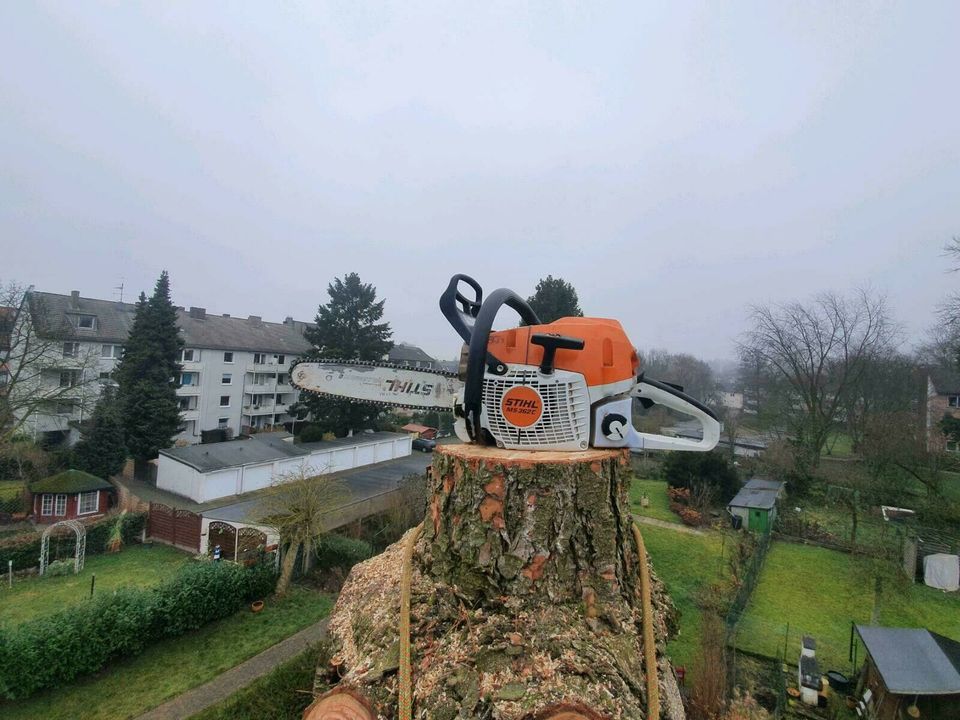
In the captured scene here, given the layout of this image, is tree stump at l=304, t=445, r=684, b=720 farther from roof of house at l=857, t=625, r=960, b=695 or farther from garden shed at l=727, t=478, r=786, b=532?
garden shed at l=727, t=478, r=786, b=532

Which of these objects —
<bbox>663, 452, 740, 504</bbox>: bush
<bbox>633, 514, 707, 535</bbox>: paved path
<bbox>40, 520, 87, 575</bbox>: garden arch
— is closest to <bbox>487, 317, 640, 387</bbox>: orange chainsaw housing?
<bbox>40, 520, 87, 575</bbox>: garden arch

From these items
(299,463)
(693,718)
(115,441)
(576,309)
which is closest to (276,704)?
(693,718)

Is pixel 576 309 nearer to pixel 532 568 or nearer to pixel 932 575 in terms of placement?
pixel 932 575

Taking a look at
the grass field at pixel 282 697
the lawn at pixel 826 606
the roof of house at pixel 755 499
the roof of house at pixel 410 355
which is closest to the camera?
the grass field at pixel 282 697

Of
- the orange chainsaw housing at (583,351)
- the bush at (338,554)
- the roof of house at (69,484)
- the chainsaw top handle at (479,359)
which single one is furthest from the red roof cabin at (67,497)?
the orange chainsaw housing at (583,351)

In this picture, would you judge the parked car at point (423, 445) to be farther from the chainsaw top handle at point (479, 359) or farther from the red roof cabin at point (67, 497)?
the chainsaw top handle at point (479, 359)

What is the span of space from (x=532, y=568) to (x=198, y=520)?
10.5m

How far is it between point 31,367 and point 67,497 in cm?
545

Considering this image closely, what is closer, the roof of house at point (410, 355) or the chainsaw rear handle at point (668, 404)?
the chainsaw rear handle at point (668, 404)

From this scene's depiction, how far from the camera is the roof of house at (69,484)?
1160cm

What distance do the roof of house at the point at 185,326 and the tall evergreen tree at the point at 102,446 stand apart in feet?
11.1

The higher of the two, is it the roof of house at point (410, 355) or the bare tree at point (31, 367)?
the roof of house at point (410, 355)

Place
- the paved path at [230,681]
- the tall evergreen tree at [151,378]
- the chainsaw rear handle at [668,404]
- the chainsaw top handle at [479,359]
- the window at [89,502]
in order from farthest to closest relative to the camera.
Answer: the tall evergreen tree at [151,378] < the window at [89,502] < the paved path at [230,681] < the chainsaw rear handle at [668,404] < the chainsaw top handle at [479,359]

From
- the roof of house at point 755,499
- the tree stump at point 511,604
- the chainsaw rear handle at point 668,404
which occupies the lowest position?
the roof of house at point 755,499
